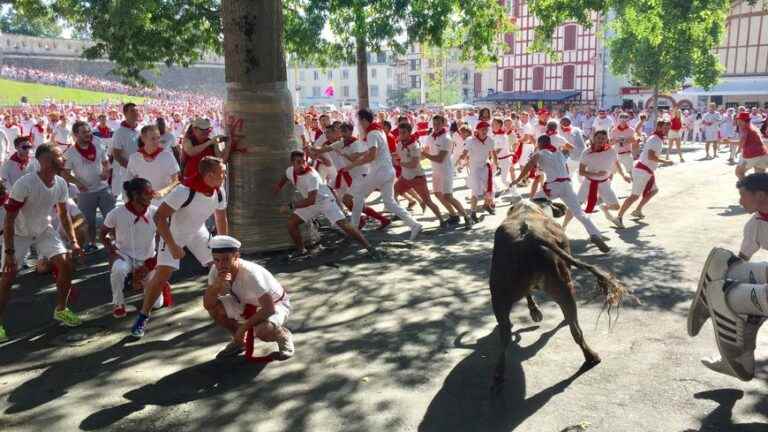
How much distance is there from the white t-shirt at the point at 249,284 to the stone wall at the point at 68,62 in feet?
228

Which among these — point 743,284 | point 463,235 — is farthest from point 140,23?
point 743,284

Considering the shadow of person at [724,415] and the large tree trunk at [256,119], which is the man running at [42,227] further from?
the shadow of person at [724,415]

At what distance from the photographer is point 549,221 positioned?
208 inches

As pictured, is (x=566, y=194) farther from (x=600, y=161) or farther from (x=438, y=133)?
(x=438, y=133)

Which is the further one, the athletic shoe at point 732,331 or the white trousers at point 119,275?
the white trousers at point 119,275

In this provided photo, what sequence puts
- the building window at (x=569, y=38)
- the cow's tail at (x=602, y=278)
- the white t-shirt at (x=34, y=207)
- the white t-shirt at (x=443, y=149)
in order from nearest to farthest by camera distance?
the cow's tail at (x=602, y=278), the white t-shirt at (x=34, y=207), the white t-shirt at (x=443, y=149), the building window at (x=569, y=38)

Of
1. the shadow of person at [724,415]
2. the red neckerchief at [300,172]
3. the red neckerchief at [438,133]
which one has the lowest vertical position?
the shadow of person at [724,415]

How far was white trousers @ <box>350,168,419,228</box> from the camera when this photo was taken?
921 cm

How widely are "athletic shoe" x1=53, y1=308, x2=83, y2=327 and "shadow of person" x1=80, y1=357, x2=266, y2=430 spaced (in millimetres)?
1730

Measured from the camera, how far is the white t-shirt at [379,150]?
29.5 feet

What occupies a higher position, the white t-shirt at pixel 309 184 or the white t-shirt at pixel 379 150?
the white t-shirt at pixel 379 150

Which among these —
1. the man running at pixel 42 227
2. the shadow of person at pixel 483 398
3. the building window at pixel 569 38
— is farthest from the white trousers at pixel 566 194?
the building window at pixel 569 38

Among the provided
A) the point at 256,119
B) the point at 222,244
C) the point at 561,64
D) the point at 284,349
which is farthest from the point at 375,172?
the point at 561,64

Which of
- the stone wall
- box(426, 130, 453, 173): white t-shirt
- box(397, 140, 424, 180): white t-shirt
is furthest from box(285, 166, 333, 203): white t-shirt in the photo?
the stone wall
